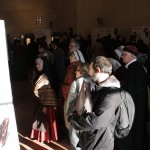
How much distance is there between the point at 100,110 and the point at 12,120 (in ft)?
2.64

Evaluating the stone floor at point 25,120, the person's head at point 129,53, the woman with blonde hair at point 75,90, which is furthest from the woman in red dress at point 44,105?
the person's head at point 129,53

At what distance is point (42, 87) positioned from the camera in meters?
5.41

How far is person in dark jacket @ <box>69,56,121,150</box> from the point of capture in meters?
2.88

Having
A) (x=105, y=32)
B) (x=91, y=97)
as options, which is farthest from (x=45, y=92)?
(x=105, y=32)

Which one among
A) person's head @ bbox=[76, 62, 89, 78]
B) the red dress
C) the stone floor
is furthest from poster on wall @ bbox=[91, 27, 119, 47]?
person's head @ bbox=[76, 62, 89, 78]

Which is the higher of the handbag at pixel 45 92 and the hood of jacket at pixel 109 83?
the hood of jacket at pixel 109 83

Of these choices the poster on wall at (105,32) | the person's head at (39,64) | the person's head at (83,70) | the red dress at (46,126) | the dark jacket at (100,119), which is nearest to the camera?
the dark jacket at (100,119)

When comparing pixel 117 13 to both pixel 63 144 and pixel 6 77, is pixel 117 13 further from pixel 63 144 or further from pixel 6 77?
pixel 6 77

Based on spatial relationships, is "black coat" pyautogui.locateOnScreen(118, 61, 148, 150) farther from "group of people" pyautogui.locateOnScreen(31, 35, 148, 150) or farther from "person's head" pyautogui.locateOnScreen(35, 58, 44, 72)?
"person's head" pyautogui.locateOnScreen(35, 58, 44, 72)

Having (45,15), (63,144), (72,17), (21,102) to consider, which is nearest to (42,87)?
(63,144)

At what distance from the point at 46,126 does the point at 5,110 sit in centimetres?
276

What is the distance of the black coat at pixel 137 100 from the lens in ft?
14.8

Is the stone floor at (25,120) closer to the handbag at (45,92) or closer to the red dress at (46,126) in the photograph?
the red dress at (46,126)

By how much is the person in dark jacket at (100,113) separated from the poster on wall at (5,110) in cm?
57
